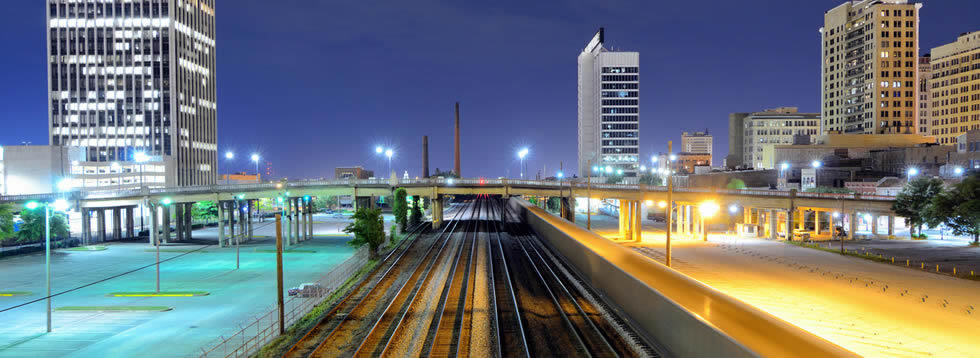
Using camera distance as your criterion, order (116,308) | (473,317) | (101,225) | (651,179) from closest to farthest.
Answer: (473,317) → (116,308) → (101,225) → (651,179)

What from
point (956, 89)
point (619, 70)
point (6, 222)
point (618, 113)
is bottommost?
point (6, 222)

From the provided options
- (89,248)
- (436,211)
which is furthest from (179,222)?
(436,211)

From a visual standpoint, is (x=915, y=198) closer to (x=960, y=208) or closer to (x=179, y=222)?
(x=960, y=208)

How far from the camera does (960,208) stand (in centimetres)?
4609

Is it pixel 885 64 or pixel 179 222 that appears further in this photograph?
pixel 885 64

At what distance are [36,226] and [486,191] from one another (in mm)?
53901

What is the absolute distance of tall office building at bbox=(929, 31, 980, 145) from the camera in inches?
5787

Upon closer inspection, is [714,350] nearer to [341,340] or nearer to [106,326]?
[341,340]

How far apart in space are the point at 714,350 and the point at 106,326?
28.4m

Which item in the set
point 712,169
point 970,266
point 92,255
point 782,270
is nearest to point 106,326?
point 92,255

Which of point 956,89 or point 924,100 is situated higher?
point 924,100

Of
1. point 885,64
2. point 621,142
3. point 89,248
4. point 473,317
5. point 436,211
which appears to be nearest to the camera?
point 473,317

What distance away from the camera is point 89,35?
374 ft

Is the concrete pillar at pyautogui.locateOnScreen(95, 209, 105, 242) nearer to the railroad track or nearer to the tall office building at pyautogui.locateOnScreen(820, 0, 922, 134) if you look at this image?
the railroad track
